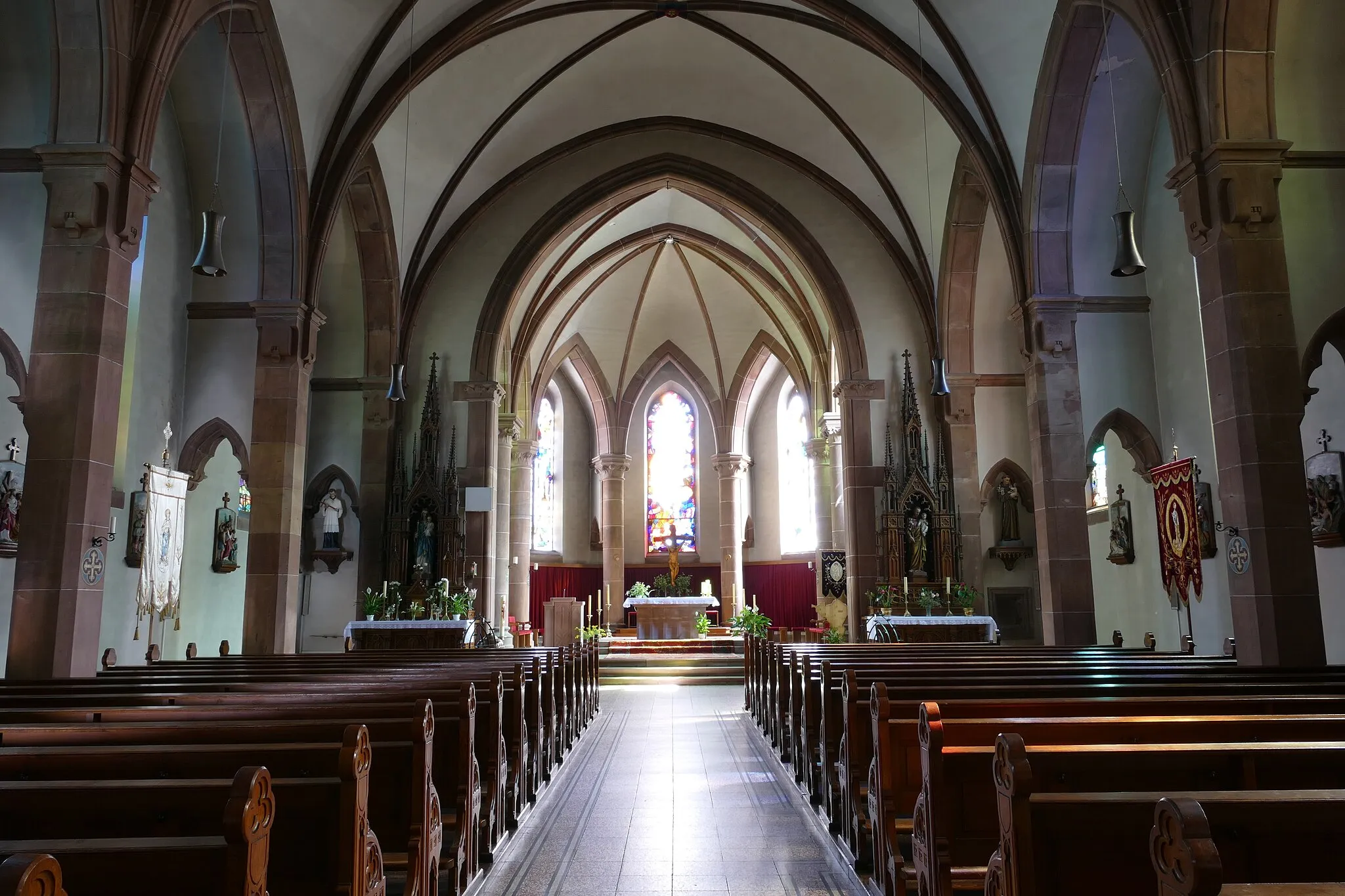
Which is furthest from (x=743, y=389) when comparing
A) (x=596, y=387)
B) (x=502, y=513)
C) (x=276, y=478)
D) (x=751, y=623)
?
(x=276, y=478)

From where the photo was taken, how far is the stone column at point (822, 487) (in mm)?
22922

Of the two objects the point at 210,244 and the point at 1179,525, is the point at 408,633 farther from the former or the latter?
the point at 1179,525

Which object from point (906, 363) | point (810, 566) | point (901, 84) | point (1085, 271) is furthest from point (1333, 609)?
point (810, 566)

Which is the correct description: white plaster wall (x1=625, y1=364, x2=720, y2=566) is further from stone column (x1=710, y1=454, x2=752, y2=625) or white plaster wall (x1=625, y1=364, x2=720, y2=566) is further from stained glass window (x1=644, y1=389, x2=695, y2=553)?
stone column (x1=710, y1=454, x2=752, y2=625)

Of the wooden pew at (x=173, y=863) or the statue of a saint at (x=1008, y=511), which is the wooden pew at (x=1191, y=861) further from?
the statue of a saint at (x=1008, y=511)

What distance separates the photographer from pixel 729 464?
84.7ft

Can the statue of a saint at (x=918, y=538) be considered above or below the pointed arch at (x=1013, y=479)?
below

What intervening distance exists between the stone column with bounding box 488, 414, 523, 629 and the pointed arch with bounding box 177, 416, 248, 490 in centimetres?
450

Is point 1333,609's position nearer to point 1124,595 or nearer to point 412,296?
point 1124,595

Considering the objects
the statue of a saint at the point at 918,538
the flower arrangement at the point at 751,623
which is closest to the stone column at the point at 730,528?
the flower arrangement at the point at 751,623

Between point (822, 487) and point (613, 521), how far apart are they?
6062 mm

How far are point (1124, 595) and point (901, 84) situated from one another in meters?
8.45

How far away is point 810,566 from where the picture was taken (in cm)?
2619

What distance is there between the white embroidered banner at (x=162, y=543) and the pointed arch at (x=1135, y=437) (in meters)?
12.5
